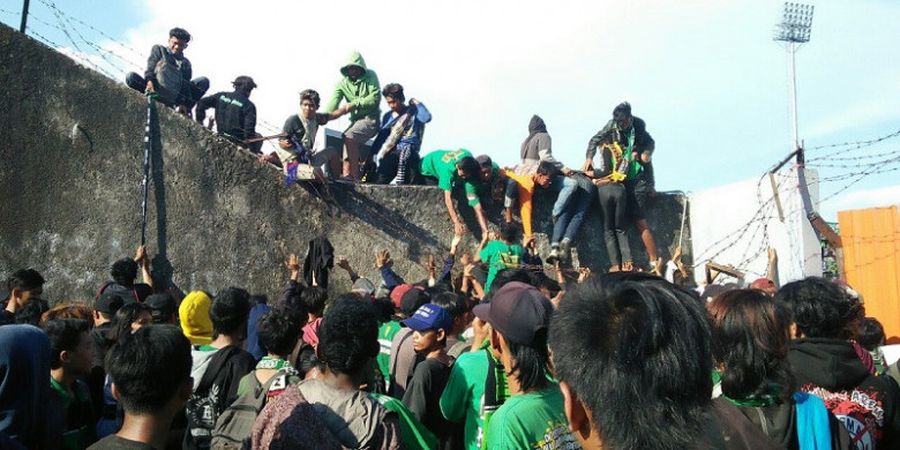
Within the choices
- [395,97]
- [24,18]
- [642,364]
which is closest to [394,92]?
[395,97]

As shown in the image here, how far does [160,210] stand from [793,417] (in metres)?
8.42

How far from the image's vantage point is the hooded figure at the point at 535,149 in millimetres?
11266

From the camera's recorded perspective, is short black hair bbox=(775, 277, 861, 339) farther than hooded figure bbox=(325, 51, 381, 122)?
No

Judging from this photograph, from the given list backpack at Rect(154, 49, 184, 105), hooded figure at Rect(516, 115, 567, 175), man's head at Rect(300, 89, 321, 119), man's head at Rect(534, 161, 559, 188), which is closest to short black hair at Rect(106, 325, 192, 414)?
backpack at Rect(154, 49, 184, 105)

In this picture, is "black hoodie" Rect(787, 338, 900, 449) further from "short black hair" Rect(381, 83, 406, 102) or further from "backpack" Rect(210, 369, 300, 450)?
"short black hair" Rect(381, 83, 406, 102)

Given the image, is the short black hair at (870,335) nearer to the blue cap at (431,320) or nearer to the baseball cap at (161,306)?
the blue cap at (431,320)

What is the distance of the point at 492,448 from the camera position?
107 inches

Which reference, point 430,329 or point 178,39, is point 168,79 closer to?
point 178,39

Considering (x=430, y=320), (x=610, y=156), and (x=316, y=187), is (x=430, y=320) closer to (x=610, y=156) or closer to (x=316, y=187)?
(x=316, y=187)

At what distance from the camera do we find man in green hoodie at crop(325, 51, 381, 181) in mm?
11148

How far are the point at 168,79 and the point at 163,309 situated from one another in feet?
19.0

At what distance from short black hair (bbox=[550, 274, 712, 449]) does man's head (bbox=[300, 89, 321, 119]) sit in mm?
9335

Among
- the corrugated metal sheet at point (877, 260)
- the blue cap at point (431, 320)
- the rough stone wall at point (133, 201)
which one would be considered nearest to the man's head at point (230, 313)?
the blue cap at point (431, 320)

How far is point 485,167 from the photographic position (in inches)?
419
